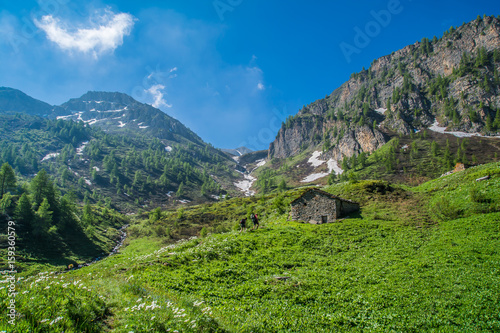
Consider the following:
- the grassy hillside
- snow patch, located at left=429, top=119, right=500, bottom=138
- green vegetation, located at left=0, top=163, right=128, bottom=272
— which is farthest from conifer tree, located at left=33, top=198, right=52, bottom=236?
snow patch, located at left=429, top=119, right=500, bottom=138

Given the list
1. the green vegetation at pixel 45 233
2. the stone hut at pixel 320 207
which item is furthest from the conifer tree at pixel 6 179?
the stone hut at pixel 320 207

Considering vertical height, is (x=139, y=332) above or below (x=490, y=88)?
below

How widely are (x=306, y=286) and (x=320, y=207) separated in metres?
22.4

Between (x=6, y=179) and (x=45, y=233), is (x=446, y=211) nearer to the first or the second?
(x=45, y=233)

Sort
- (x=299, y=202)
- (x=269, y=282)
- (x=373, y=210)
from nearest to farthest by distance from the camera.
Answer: (x=269, y=282)
(x=373, y=210)
(x=299, y=202)

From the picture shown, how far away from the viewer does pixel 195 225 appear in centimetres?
8050

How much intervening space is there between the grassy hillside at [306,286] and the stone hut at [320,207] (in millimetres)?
7760

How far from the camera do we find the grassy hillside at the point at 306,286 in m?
6.88

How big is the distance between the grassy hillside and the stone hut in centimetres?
776

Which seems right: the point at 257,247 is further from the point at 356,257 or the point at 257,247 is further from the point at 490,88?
the point at 490,88

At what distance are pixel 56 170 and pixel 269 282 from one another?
813ft

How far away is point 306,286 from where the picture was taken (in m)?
12.0

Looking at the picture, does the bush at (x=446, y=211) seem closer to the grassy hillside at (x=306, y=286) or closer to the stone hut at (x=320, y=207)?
the grassy hillside at (x=306, y=286)

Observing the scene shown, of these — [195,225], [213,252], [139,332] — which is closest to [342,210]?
[213,252]
